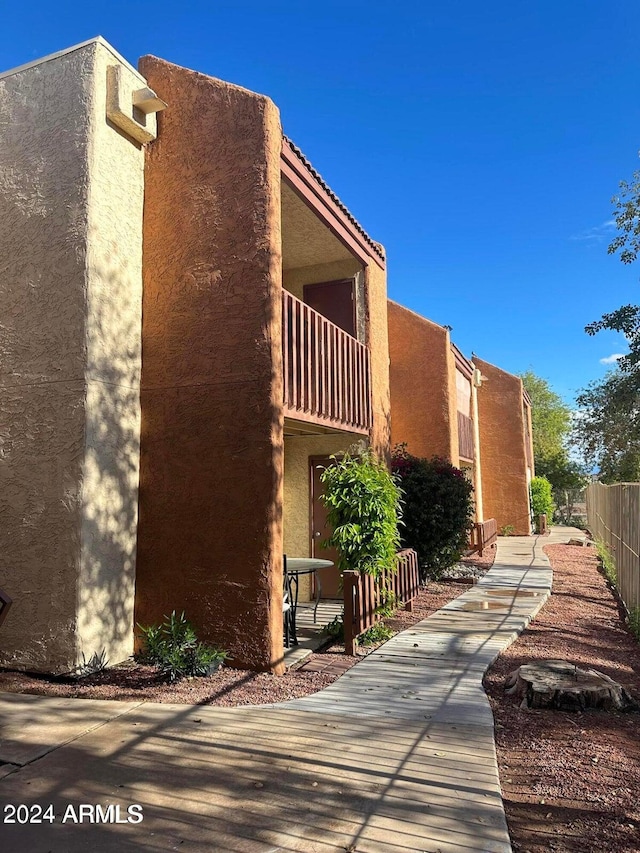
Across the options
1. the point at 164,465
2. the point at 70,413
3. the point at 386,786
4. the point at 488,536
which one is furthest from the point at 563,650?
the point at 488,536

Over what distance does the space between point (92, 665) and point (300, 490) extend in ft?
16.5

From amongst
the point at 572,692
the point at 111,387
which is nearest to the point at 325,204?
the point at 111,387

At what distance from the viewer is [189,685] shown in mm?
5668

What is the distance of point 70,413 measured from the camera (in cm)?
608

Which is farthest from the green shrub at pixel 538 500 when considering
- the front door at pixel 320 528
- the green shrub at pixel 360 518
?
the green shrub at pixel 360 518

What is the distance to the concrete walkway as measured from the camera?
3078 millimetres

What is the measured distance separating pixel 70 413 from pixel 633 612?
809 centimetres

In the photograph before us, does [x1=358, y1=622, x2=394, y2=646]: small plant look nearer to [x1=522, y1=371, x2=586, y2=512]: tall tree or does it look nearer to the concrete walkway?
the concrete walkway

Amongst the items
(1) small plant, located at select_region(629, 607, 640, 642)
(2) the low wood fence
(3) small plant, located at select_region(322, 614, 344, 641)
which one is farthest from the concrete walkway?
(2) the low wood fence

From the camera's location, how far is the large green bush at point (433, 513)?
39.5 ft

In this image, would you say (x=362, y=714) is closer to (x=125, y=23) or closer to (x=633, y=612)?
(x=633, y=612)

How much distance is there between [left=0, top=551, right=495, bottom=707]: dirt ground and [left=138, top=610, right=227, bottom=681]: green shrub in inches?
4.2

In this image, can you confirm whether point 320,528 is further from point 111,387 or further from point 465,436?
point 465,436

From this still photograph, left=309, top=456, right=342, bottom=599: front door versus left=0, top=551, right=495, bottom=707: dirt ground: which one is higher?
left=309, top=456, right=342, bottom=599: front door
